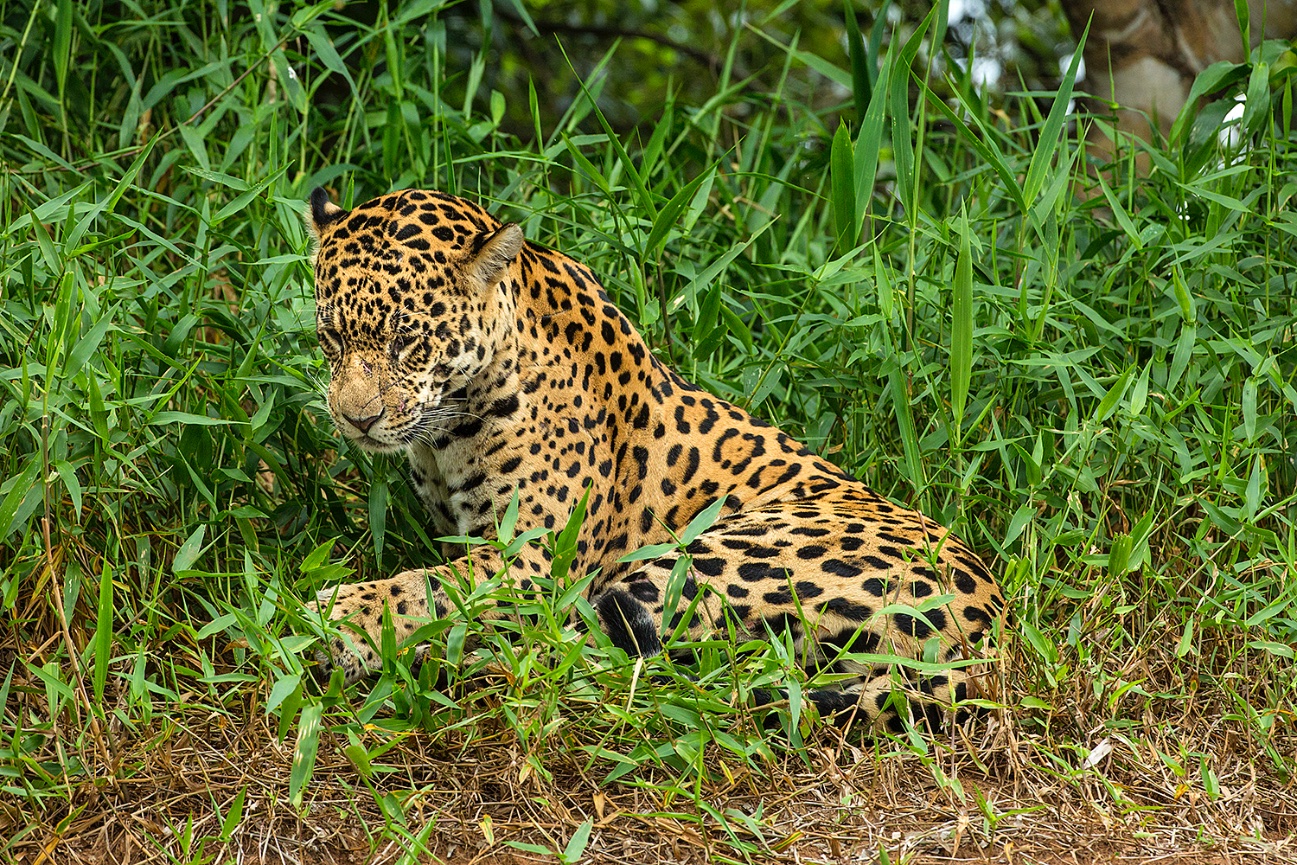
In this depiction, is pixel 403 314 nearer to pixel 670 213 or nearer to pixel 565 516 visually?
pixel 565 516

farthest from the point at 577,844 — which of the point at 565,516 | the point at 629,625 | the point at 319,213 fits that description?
the point at 319,213

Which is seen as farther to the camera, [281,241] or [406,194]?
[281,241]

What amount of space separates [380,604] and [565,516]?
636 millimetres

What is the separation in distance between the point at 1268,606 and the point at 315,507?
2986mm

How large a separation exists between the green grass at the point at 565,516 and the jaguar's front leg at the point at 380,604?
0.34 ft

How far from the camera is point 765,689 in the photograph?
3660mm

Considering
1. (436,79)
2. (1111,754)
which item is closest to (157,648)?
(1111,754)

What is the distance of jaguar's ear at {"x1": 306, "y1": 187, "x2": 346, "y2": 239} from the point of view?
14.5ft

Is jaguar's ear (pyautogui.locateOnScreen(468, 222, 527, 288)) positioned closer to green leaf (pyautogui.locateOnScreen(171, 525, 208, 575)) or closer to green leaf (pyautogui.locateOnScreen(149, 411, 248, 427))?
green leaf (pyautogui.locateOnScreen(149, 411, 248, 427))

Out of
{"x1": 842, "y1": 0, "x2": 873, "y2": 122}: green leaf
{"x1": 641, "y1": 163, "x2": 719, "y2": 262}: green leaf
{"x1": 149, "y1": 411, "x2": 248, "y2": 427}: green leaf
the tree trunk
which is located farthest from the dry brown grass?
the tree trunk

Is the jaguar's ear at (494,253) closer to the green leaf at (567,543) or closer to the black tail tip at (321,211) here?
the black tail tip at (321,211)

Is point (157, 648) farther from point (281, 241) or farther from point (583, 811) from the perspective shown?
point (281, 241)

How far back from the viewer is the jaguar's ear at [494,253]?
413 cm

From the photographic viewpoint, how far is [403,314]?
4109 millimetres
